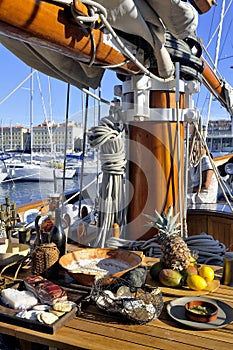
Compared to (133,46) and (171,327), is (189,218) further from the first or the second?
(171,327)

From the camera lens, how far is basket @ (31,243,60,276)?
71.0 inches

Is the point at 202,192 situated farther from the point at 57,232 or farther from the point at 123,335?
the point at 123,335

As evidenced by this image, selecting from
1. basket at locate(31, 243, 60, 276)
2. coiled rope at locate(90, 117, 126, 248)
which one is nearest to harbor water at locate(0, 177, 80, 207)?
coiled rope at locate(90, 117, 126, 248)

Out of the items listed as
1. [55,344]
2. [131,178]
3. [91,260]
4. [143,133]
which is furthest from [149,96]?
[55,344]

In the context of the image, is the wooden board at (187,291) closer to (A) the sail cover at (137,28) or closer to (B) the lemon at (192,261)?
(B) the lemon at (192,261)

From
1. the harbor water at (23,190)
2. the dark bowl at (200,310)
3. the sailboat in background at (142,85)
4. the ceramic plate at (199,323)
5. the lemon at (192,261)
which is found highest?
the sailboat in background at (142,85)

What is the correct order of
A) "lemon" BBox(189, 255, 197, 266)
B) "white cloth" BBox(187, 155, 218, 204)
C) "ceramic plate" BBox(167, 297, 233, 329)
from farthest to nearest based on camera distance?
"white cloth" BBox(187, 155, 218, 204)
"lemon" BBox(189, 255, 197, 266)
"ceramic plate" BBox(167, 297, 233, 329)

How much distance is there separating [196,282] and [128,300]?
0.44m

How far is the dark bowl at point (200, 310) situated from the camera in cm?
142

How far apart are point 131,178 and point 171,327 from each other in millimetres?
1531

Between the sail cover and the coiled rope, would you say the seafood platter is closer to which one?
the coiled rope

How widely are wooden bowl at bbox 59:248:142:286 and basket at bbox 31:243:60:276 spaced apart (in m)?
0.05

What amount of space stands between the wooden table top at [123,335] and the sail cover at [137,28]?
48.9 inches

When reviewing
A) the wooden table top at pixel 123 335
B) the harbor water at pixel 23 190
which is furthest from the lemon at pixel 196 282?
the harbor water at pixel 23 190
